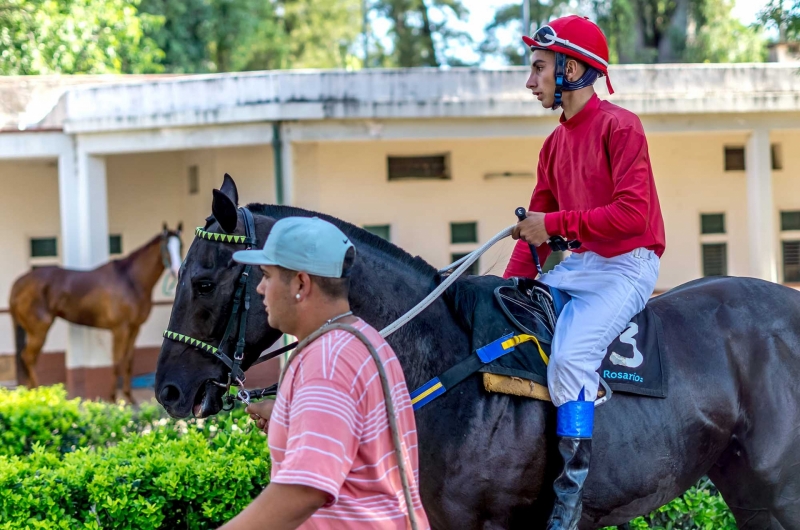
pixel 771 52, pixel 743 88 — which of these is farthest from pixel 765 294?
pixel 771 52

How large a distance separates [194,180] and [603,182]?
11566 mm

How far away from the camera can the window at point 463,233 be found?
520 inches

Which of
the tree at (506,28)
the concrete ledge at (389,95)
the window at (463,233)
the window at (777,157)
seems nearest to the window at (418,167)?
the window at (463,233)

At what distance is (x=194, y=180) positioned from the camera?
570 inches

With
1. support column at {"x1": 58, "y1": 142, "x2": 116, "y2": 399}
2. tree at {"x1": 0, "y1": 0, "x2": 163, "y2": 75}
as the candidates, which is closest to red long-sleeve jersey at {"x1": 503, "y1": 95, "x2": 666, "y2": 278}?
support column at {"x1": 58, "y1": 142, "x2": 116, "y2": 399}

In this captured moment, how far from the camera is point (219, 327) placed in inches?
135

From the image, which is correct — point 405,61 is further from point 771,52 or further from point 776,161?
point 776,161

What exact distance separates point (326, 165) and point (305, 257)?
10.4 m

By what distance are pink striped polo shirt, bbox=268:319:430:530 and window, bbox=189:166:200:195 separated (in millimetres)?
12422

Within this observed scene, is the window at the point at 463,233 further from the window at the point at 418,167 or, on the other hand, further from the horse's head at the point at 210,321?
the horse's head at the point at 210,321

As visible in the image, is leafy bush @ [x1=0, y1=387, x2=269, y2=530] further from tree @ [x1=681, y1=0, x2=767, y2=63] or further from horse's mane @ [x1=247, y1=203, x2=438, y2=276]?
tree @ [x1=681, y1=0, x2=767, y2=63]

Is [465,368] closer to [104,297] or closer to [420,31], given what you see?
[104,297]

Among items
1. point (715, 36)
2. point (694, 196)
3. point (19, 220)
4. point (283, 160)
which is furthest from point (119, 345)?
point (715, 36)

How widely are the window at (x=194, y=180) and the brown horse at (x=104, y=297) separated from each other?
2.06m
